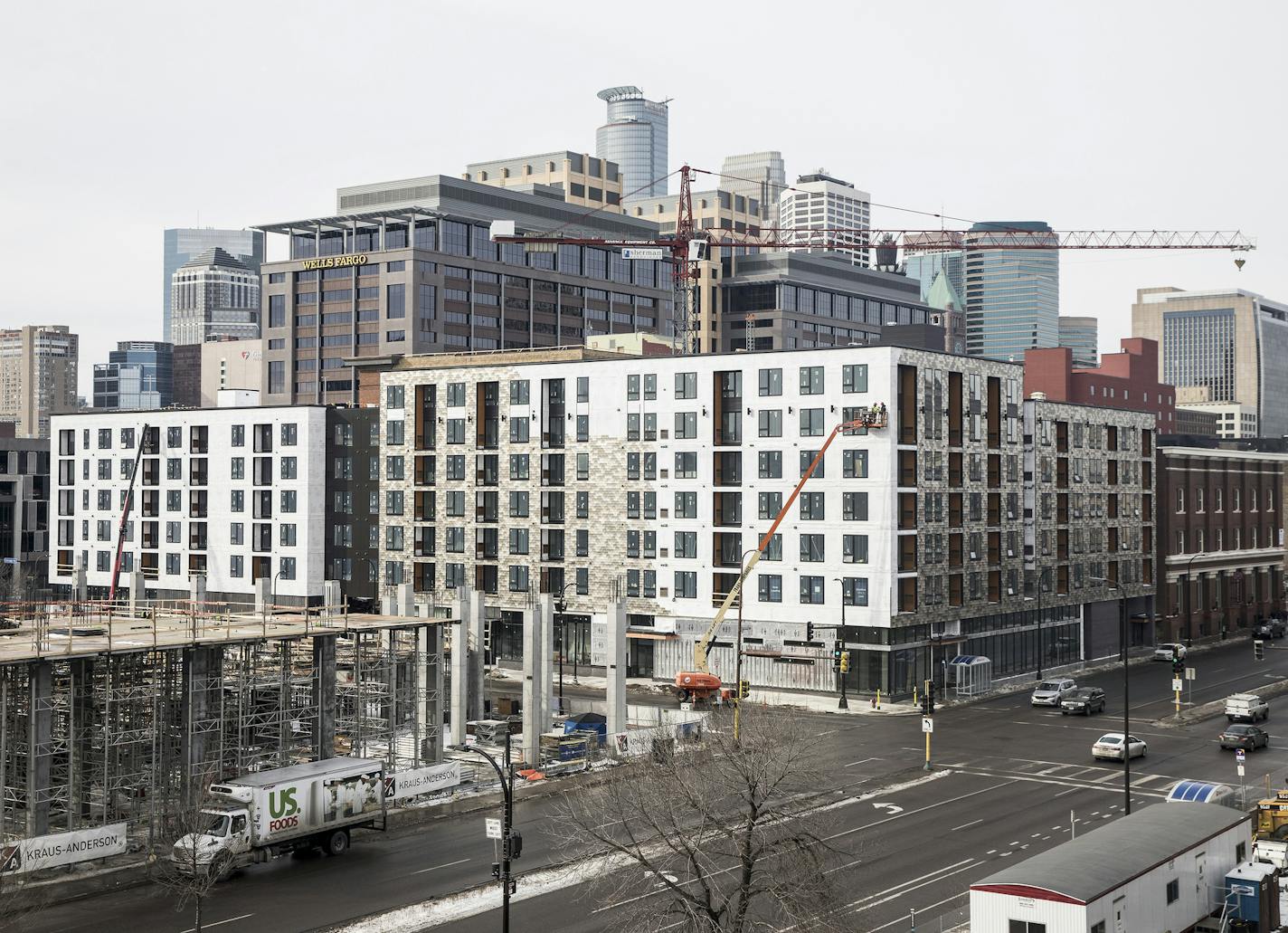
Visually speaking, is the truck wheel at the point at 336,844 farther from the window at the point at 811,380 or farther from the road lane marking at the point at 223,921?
the window at the point at 811,380

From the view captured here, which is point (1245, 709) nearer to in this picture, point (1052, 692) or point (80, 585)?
point (1052, 692)

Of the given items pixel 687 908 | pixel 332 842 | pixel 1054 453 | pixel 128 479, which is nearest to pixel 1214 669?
pixel 1054 453

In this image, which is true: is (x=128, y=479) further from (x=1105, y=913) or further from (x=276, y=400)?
(x=1105, y=913)

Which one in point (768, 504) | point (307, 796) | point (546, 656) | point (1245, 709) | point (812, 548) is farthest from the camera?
point (768, 504)

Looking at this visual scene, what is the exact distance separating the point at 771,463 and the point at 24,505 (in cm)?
11379

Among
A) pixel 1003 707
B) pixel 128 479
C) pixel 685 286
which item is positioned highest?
pixel 685 286

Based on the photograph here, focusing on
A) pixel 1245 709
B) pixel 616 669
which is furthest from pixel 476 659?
pixel 1245 709

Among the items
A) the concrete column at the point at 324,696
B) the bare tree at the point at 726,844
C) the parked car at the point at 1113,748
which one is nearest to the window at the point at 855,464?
the parked car at the point at 1113,748

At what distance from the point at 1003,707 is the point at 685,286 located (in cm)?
10867

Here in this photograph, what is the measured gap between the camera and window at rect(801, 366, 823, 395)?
324ft

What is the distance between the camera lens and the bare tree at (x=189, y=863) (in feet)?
132

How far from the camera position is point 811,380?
9912 cm

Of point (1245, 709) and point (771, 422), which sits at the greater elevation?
point (771, 422)

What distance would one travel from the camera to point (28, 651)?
165ft
